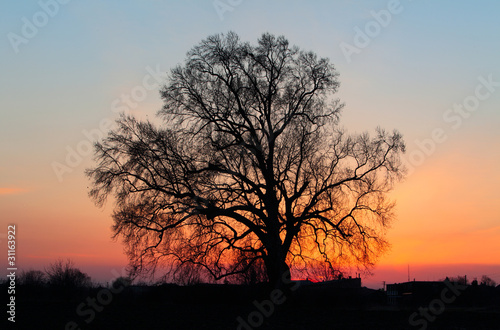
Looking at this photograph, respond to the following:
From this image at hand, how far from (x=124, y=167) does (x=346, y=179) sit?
36.1 ft

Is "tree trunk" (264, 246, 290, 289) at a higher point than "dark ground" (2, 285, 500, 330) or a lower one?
higher

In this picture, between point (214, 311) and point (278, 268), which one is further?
point (278, 268)

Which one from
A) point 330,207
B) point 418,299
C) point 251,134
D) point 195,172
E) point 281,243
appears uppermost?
point 251,134

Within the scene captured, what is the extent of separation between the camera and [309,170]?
87.0ft

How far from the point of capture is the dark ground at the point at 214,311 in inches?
775

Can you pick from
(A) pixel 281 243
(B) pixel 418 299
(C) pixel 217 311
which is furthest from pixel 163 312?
(B) pixel 418 299

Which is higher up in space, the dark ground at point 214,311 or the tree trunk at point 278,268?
the tree trunk at point 278,268

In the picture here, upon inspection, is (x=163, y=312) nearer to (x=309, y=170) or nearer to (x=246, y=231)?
(x=246, y=231)

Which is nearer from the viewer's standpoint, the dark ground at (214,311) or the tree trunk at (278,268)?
the dark ground at (214,311)

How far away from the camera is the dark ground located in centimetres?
1969

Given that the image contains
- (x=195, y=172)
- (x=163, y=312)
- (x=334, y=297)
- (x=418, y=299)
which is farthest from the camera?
(x=418, y=299)

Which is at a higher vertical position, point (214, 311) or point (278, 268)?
point (278, 268)

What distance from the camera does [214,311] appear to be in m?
24.6

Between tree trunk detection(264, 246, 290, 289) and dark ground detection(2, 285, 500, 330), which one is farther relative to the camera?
tree trunk detection(264, 246, 290, 289)
